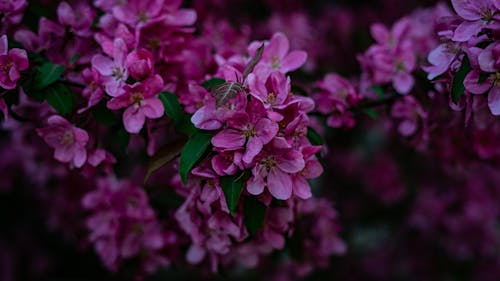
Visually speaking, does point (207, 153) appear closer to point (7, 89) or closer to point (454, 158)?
point (7, 89)

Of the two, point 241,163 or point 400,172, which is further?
point 400,172

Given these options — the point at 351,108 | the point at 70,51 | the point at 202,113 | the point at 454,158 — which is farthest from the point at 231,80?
the point at 454,158

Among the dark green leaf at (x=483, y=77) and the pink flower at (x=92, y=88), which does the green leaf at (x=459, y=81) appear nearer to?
the dark green leaf at (x=483, y=77)

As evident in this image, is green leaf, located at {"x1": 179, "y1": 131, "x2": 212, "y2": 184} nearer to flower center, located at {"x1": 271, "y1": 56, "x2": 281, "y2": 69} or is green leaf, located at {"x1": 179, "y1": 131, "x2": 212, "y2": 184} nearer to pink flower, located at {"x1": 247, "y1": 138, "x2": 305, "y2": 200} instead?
pink flower, located at {"x1": 247, "y1": 138, "x2": 305, "y2": 200}

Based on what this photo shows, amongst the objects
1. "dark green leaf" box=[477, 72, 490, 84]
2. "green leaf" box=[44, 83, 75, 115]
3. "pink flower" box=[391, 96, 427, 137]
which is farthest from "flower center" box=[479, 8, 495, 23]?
"green leaf" box=[44, 83, 75, 115]

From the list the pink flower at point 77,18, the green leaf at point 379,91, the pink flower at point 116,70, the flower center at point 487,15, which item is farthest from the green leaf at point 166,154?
the flower center at point 487,15
